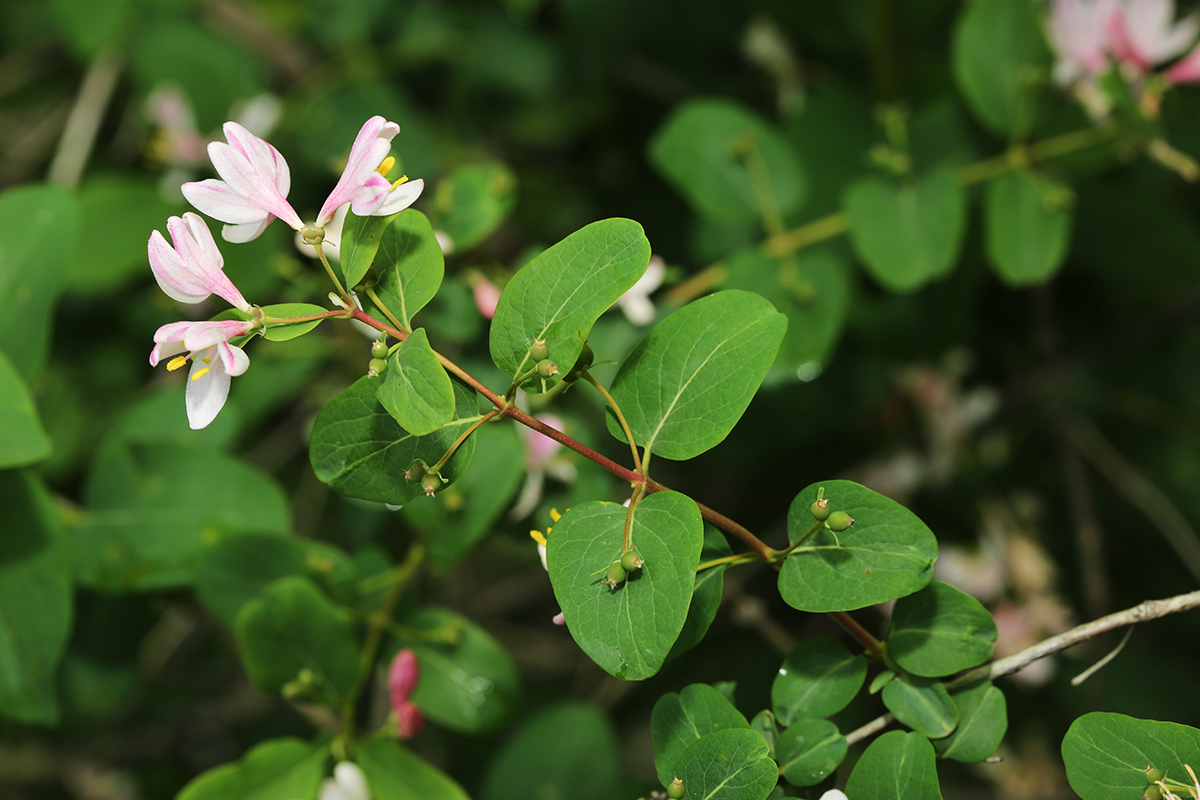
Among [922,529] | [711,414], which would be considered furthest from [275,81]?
[922,529]

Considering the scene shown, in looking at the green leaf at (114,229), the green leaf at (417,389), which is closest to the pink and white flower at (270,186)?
the green leaf at (417,389)

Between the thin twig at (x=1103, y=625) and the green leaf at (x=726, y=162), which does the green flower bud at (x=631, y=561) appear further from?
the green leaf at (x=726, y=162)

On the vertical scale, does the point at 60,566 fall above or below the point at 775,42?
below

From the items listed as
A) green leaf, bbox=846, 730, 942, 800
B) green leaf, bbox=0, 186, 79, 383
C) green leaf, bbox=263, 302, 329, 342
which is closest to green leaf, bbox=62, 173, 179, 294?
green leaf, bbox=0, 186, 79, 383

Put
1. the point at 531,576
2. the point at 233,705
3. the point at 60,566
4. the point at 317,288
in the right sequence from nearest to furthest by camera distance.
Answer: the point at 60,566 → the point at 317,288 → the point at 233,705 → the point at 531,576

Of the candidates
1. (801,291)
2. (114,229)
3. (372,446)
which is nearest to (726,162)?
(801,291)

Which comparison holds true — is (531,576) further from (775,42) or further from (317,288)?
(775,42)

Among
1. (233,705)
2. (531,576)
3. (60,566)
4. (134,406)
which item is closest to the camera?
(60,566)
